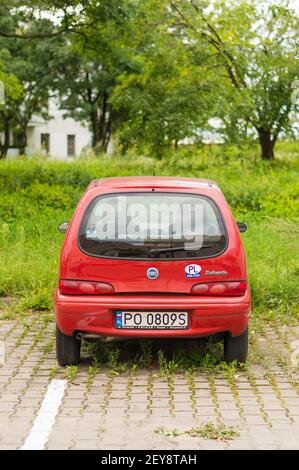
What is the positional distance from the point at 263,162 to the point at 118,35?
6265 mm

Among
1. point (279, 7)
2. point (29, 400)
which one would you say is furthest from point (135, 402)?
point (279, 7)

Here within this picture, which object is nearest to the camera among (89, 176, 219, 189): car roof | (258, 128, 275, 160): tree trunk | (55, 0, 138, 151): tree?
(89, 176, 219, 189): car roof

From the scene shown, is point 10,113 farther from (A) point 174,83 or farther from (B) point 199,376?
(B) point 199,376

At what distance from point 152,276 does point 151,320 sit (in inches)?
14.3

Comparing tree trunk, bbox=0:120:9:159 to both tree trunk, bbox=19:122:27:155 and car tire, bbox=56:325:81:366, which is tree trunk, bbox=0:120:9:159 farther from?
car tire, bbox=56:325:81:366

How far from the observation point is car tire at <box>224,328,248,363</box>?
7.91 m

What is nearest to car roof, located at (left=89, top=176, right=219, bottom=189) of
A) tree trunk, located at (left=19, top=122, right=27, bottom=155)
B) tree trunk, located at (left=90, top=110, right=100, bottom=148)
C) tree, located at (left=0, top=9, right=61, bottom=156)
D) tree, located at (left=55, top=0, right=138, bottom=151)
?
tree, located at (left=55, top=0, right=138, bottom=151)

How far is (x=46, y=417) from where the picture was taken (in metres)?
6.37

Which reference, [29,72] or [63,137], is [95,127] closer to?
[29,72]

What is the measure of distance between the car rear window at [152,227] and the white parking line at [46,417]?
1.16m

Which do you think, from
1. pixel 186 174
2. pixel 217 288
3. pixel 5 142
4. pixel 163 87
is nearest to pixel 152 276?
pixel 217 288

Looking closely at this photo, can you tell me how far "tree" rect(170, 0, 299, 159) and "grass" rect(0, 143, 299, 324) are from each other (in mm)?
1157

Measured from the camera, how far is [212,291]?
25.1 ft
